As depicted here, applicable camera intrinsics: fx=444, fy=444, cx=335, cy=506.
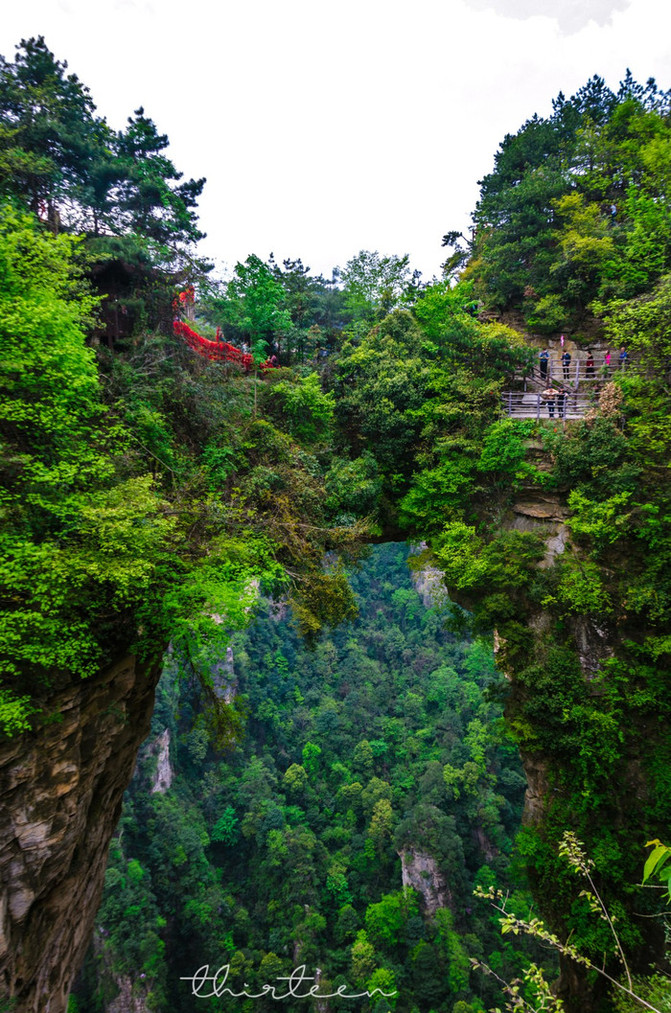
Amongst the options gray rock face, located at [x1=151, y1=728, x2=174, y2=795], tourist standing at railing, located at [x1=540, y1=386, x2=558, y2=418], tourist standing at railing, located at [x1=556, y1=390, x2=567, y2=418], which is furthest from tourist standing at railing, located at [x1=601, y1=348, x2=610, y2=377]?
gray rock face, located at [x1=151, y1=728, x2=174, y2=795]

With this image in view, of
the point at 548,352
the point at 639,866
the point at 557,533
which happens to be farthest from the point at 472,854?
the point at 548,352

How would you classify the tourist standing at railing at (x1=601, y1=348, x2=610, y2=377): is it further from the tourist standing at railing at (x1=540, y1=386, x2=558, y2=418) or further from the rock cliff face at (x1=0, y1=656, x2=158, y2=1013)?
the rock cliff face at (x1=0, y1=656, x2=158, y2=1013)

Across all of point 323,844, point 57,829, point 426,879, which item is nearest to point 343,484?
point 57,829

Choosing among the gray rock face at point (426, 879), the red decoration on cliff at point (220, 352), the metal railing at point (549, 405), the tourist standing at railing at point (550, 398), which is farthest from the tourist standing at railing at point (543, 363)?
the gray rock face at point (426, 879)

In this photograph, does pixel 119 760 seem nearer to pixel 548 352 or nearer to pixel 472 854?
pixel 548 352

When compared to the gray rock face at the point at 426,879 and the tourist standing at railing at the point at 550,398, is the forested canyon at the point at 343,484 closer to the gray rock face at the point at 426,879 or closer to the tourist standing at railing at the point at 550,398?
the tourist standing at railing at the point at 550,398
